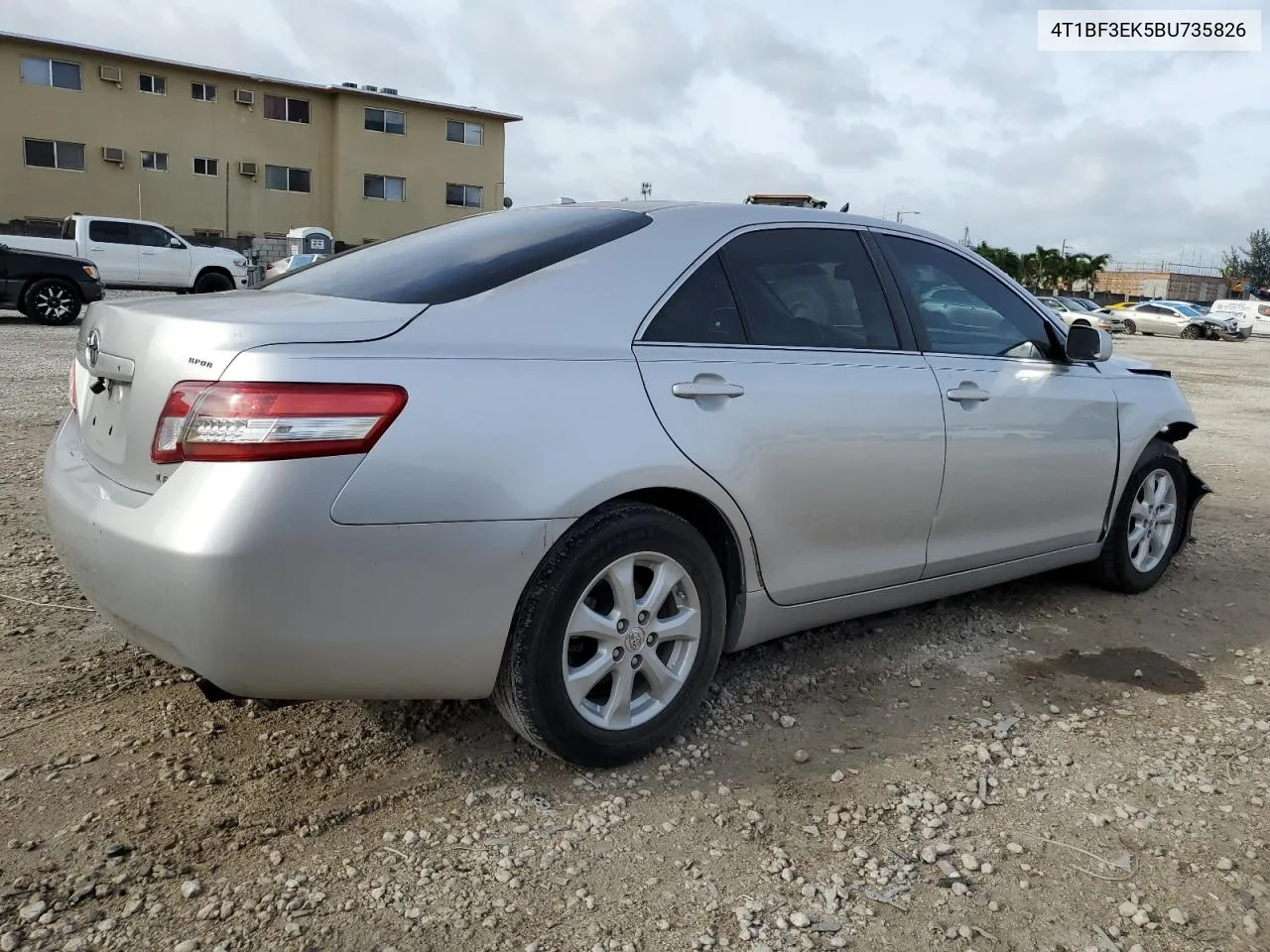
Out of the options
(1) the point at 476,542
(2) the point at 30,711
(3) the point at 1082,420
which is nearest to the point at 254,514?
(1) the point at 476,542

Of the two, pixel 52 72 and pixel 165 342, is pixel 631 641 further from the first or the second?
pixel 52 72

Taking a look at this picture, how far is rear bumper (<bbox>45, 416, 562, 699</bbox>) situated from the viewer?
7.21ft

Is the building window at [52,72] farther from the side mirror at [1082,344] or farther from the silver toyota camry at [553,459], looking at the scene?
the side mirror at [1082,344]

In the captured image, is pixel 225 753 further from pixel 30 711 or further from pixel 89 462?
pixel 89 462

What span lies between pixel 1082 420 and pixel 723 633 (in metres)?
1.97

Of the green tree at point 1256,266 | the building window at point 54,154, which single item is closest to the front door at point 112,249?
the building window at point 54,154

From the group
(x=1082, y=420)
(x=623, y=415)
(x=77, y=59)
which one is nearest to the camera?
(x=623, y=415)

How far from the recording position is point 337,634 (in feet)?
7.61

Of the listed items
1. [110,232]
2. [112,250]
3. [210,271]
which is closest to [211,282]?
[210,271]

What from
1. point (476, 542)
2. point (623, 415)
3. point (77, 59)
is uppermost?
point (77, 59)

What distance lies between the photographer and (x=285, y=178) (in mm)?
36125

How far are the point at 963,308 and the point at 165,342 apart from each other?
2.77m

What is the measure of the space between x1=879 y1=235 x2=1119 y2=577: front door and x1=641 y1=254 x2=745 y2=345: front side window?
88cm

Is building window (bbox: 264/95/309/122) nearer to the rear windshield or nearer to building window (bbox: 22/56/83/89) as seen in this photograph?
building window (bbox: 22/56/83/89)
